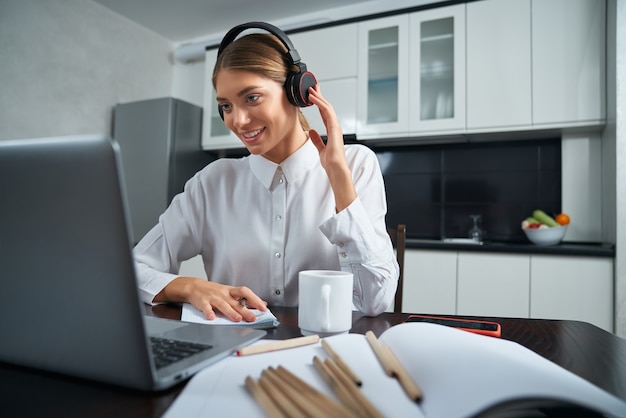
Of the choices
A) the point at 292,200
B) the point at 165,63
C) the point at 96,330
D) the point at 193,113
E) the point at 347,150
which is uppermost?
the point at 165,63

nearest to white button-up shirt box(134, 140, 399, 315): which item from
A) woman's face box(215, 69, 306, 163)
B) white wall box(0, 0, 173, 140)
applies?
woman's face box(215, 69, 306, 163)

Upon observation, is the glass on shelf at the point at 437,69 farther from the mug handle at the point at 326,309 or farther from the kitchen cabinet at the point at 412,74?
the mug handle at the point at 326,309

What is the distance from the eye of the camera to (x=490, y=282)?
2.18 metres

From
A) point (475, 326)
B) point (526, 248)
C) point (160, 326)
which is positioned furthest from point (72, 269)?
point (526, 248)

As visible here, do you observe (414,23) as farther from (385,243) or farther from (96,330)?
(96,330)

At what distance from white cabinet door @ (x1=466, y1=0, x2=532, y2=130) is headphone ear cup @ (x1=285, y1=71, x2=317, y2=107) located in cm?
165

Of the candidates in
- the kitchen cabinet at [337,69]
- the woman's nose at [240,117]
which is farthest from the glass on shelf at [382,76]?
the woman's nose at [240,117]

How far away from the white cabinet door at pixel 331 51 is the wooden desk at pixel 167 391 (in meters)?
2.31

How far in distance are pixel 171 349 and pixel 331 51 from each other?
2.65m

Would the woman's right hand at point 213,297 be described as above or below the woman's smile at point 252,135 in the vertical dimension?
below

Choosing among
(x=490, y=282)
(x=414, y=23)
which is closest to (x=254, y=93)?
(x=490, y=282)

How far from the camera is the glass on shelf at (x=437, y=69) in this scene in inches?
100

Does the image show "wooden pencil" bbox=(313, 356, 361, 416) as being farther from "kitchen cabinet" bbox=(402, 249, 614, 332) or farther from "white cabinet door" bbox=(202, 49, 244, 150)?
"white cabinet door" bbox=(202, 49, 244, 150)

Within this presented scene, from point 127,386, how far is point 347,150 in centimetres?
94
